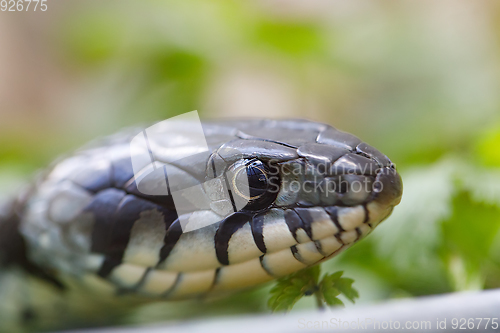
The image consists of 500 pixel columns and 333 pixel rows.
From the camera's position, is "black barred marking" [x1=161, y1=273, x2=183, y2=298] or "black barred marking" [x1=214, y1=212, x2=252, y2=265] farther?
"black barred marking" [x1=161, y1=273, x2=183, y2=298]

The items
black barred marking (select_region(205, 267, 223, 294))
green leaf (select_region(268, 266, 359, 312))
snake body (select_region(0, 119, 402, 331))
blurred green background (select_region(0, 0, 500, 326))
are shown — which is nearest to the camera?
green leaf (select_region(268, 266, 359, 312))

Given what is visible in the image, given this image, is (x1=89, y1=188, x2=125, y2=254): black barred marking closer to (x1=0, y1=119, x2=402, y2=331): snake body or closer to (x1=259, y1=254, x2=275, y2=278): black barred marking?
(x1=0, y1=119, x2=402, y2=331): snake body

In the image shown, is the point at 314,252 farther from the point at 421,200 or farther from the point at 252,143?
the point at 421,200

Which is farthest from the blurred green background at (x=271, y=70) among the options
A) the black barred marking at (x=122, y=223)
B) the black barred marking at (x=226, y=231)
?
the black barred marking at (x=122, y=223)

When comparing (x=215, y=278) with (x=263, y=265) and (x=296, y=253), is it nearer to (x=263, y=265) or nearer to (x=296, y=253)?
(x=263, y=265)

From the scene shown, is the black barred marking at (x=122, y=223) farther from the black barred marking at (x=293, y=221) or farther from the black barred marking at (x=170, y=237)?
the black barred marking at (x=293, y=221)

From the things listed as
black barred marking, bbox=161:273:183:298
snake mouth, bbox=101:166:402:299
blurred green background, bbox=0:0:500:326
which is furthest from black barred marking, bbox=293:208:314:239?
blurred green background, bbox=0:0:500:326

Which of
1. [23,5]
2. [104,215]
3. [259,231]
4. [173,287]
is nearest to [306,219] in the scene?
[259,231]

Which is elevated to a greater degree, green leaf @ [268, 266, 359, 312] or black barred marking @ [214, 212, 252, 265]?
black barred marking @ [214, 212, 252, 265]
